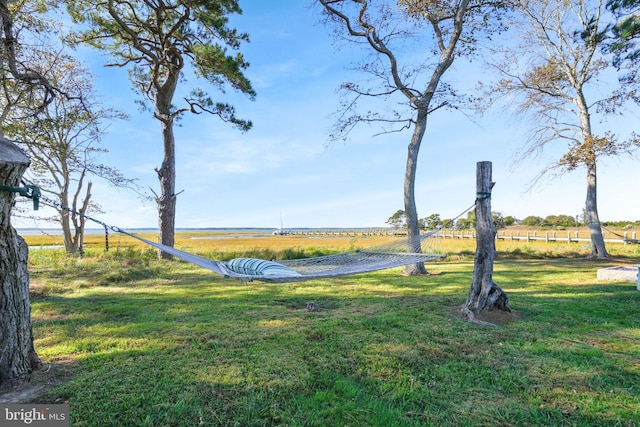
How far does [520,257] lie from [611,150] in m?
A: 2.80

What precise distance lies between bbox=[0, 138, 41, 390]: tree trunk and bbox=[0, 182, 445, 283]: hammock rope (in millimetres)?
93

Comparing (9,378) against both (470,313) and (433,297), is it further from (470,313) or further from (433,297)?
(433,297)

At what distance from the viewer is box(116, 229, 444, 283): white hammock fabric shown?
2455 millimetres

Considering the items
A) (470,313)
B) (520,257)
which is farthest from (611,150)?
(470,313)

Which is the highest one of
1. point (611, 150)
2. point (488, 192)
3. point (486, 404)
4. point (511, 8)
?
point (511, 8)

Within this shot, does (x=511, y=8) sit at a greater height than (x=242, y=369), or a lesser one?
greater

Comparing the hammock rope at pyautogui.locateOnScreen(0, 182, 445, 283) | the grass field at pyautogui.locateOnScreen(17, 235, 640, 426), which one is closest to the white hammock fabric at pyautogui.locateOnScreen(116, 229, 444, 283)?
the hammock rope at pyautogui.locateOnScreen(0, 182, 445, 283)

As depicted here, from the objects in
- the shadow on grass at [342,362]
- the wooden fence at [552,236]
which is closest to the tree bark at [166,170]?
the shadow on grass at [342,362]

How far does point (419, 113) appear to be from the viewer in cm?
550

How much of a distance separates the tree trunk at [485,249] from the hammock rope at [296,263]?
1.46ft

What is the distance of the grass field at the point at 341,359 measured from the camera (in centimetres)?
150

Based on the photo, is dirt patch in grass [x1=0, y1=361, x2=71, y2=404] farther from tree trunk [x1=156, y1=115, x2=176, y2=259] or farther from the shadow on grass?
tree trunk [x1=156, y1=115, x2=176, y2=259]

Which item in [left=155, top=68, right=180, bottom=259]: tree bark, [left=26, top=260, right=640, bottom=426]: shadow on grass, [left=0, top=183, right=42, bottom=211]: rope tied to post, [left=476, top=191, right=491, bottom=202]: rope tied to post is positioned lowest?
[left=26, top=260, right=640, bottom=426]: shadow on grass

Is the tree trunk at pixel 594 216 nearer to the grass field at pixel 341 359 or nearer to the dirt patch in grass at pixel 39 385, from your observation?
the grass field at pixel 341 359
